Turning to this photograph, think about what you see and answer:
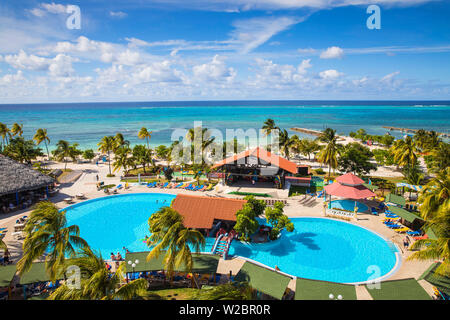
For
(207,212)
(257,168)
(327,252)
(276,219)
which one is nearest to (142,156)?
(257,168)

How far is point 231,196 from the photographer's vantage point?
3194cm

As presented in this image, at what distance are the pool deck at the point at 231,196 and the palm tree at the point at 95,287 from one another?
8867mm

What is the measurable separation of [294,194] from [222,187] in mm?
9516

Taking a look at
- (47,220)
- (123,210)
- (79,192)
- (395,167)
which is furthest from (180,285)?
(395,167)

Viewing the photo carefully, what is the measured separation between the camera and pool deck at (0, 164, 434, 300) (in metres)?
17.3

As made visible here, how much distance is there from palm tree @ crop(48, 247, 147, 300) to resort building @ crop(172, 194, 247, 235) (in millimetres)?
12629

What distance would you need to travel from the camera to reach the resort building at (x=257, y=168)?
34406 millimetres

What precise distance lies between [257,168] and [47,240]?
2632 cm

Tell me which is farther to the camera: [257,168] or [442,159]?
[257,168]

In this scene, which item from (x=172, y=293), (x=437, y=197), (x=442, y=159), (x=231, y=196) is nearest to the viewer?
(x=172, y=293)

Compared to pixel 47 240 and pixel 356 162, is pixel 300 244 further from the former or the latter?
pixel 356 162

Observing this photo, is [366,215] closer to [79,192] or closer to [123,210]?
[123,210]

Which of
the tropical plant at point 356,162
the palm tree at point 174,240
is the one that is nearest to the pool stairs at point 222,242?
the palm tree at point 174,240

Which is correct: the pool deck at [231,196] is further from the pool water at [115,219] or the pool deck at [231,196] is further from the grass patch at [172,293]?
the grass patch at [172,293]
